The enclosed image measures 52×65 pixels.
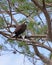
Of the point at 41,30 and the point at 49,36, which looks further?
the point at 41,30

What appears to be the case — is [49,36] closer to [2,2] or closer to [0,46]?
[2,2]

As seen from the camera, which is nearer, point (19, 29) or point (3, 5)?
point (19, 29)

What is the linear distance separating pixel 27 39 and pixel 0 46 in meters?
1.17

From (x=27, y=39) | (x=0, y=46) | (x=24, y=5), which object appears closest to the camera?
(x=27, y=39)

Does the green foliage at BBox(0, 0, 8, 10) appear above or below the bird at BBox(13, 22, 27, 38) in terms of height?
above

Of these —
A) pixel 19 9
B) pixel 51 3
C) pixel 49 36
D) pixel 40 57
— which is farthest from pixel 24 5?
pixel 40 57

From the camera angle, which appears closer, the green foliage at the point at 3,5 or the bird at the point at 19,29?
the bird at the point at 19,29

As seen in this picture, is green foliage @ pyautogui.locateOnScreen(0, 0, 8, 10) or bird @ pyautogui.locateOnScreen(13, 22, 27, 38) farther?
green foliage @ pyautogui.locateOnScreen(0, 0, 8, 10)

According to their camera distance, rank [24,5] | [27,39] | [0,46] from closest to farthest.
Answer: [27,39], [24,5], [0,46]

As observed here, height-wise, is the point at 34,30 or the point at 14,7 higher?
the point at 14,7

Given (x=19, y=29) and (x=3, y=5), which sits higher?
(x=3, y=5)

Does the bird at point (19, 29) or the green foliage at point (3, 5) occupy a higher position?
the green foliage at point (3, 5)

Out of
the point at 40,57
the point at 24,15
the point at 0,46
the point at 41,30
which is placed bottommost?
the point at 40,57

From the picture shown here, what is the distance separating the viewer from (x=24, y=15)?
3.40 m
